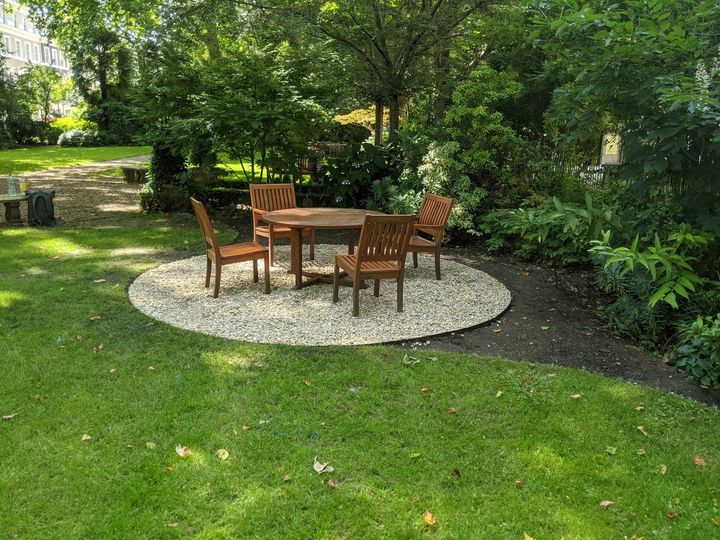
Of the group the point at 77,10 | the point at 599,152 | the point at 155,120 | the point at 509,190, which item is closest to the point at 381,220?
the point at 509,190

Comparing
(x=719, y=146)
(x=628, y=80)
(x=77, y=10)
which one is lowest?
(x=719, y=146)

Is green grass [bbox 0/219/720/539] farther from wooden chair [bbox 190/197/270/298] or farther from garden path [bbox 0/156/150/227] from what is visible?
garden path [bbox 0/156/150/227]

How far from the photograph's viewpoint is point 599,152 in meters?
12.1

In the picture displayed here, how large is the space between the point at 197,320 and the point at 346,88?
22.5 feet

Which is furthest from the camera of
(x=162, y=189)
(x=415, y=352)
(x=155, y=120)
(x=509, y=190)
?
(x=162, y=189)

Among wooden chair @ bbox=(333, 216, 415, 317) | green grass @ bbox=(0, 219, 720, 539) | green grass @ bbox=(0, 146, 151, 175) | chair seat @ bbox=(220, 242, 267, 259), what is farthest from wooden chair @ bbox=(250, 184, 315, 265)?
green grass @ bbox=(0, 146, 151, 175)

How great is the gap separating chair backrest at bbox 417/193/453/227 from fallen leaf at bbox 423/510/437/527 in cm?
463

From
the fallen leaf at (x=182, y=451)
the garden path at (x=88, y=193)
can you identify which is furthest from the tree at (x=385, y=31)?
the fallen leaf at (x=182, y=451)

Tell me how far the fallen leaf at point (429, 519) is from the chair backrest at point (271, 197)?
227 inches

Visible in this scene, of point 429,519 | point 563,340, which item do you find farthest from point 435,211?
point 429,519

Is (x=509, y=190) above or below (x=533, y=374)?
above

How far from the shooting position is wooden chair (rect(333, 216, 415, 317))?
211 inches

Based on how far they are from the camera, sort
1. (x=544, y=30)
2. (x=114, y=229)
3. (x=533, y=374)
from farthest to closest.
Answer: (x=114, y=229)
(x=544, y=30)
(x=533, y=374)

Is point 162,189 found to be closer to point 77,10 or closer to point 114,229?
point 114,229
